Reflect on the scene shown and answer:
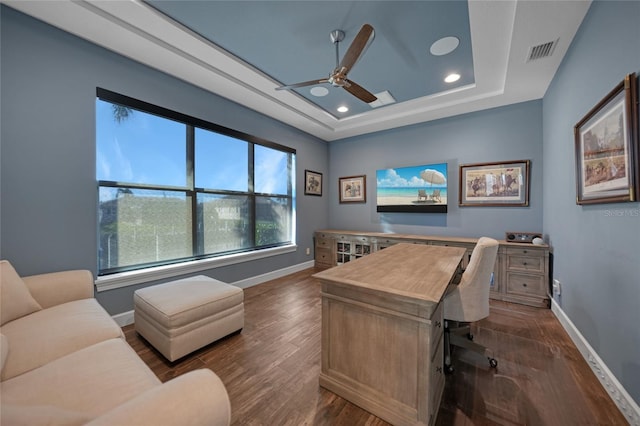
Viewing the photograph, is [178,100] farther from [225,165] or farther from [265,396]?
[265,396]

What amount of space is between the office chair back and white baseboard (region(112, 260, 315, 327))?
2821mm

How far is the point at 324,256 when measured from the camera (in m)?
4.82

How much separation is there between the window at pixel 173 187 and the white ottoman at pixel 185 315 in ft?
2.60

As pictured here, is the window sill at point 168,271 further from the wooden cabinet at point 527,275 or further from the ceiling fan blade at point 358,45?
the wooden cabinet at point 527,275

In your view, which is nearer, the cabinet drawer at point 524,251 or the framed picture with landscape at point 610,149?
the framed picture with landscape at point 610,149

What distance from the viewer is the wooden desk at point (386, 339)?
1.20m

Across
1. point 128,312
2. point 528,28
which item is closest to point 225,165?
point 128,312

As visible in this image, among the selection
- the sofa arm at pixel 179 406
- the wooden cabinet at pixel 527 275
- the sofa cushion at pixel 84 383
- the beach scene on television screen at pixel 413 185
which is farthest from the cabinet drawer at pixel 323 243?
the sofa arm at pixel 179 406

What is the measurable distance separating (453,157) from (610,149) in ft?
7.82

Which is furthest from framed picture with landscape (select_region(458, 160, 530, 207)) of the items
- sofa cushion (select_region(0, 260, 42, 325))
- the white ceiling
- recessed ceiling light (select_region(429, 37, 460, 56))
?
sofa cushion (select_region(0, 260, 42, 325))

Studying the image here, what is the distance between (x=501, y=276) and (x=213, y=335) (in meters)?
3.48

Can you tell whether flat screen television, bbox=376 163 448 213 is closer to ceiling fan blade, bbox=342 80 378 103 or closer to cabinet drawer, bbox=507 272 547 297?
cabinet drawer, bbox=507 272 547 297

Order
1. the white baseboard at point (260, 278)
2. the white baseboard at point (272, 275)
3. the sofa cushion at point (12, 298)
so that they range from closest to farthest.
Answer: the sofa cushion at point (12, 298), the white baseboard at point (260, 278), the white baseboard at point (272, 275)

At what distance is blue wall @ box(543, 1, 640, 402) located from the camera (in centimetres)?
135
